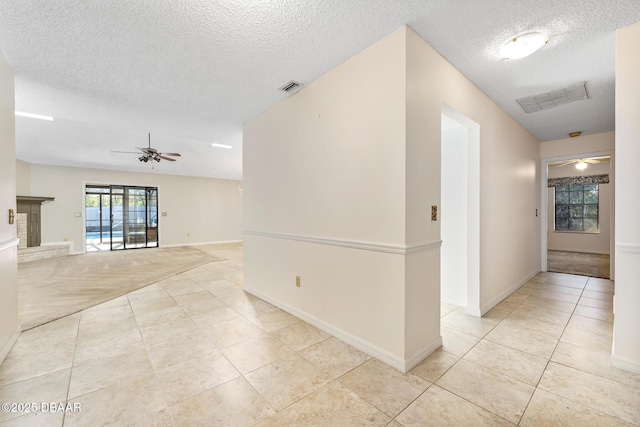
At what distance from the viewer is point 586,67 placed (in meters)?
2.48

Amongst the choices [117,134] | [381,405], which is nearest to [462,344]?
[381,405]

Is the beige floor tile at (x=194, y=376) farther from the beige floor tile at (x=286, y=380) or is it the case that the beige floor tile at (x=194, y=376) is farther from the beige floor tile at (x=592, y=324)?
the beige floor tile at (x=592, y=324)

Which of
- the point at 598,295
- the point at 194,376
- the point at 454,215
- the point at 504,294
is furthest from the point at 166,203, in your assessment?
the point at 598,295

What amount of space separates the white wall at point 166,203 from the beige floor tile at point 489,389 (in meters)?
9.50

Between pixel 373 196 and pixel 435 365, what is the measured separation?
1.40 meters

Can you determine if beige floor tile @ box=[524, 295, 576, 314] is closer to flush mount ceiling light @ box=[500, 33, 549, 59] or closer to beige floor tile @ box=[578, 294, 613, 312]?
beige floor tile @ box=[578, 294, 613, 312]

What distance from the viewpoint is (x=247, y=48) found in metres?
2.21

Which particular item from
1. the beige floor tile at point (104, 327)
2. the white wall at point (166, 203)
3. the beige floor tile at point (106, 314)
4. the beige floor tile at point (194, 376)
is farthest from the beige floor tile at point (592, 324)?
the white wall at point (166, 203)

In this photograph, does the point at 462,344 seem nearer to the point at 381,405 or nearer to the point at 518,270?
the point at 381,405

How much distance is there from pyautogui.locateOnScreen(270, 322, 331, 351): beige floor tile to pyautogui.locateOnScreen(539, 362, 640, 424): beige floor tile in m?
1.70

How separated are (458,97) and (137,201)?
965 cm

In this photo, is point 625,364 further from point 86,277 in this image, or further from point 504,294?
point 86,277

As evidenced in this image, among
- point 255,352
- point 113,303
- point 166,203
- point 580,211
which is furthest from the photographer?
point 166,203

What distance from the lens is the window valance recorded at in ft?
Result: 22.5
